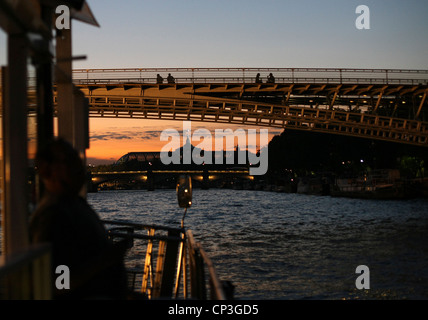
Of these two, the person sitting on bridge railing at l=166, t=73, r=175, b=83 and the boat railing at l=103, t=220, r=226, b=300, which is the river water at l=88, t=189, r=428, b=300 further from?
the person sitting on bridge railing at l=166, t=73, r=175, b=83

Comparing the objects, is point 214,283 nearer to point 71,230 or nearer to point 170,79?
point 71,230

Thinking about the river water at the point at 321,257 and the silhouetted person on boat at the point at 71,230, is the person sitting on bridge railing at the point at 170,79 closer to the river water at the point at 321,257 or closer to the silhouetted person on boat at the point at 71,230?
the river water at the point at 321,257

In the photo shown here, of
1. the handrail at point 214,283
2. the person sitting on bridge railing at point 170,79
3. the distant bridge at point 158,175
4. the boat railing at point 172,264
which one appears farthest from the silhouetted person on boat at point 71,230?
the distant bridge at point 158,175

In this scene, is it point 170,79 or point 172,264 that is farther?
point 170,79

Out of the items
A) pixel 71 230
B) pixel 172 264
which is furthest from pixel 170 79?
pixel 71 230

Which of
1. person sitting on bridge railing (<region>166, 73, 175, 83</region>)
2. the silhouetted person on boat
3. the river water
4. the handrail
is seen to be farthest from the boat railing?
person sitting on bridge railing (<region>166, 73, 175, 83</region>)

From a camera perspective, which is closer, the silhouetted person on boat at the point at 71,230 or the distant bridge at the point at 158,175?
the silhouetted person on boat at the point at 71,230

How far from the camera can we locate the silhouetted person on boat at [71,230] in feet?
10.2

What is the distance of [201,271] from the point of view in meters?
4.98

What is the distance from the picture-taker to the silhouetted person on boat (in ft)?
10.2

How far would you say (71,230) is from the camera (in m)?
3.15

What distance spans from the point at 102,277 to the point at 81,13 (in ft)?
10.6
